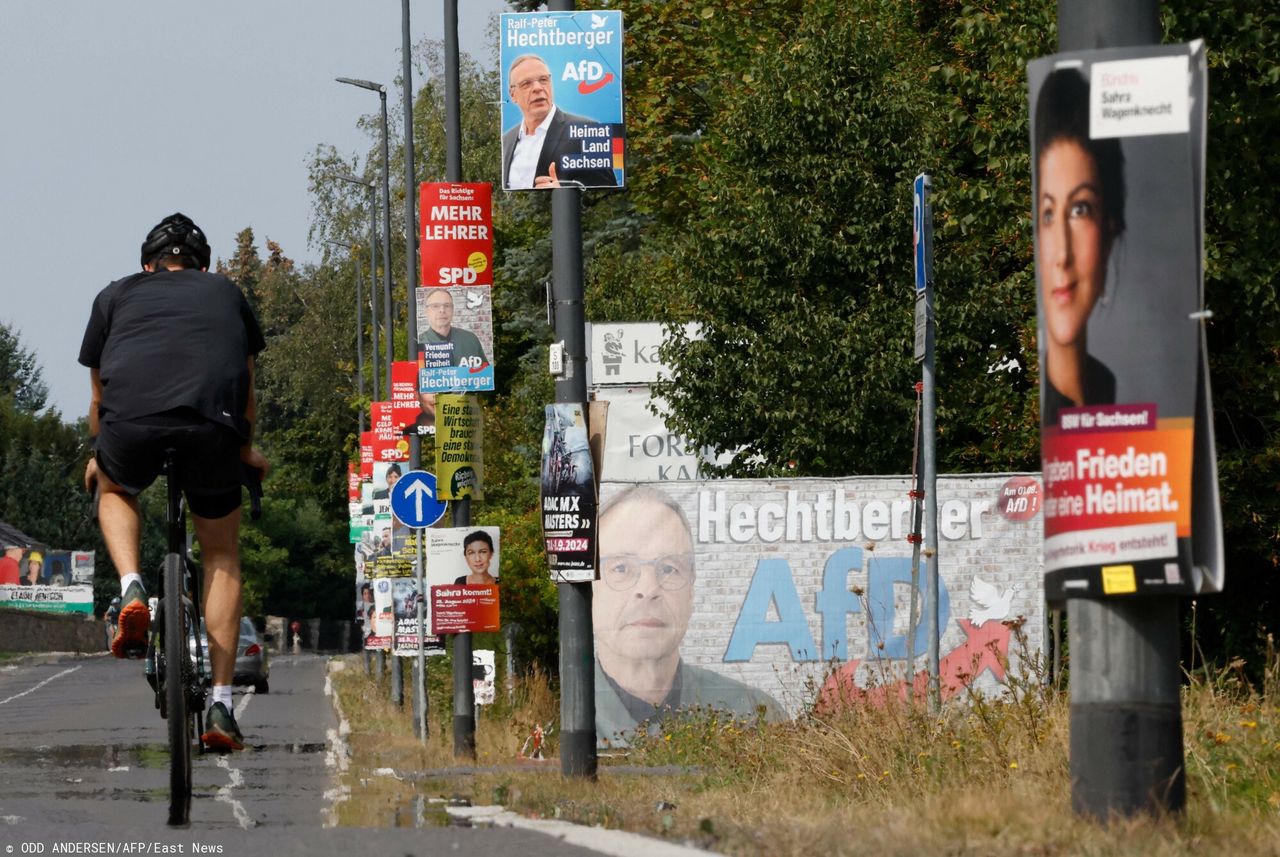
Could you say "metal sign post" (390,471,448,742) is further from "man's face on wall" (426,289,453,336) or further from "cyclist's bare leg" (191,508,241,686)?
"cyclist's bare leg" (191,508,241,686)

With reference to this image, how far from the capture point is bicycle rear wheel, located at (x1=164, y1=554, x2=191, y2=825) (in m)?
7.44

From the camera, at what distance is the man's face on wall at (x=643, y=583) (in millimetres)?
21922

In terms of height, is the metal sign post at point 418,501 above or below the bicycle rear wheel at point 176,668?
above

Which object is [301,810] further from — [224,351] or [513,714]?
[513,714]

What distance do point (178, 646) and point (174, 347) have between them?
107cm

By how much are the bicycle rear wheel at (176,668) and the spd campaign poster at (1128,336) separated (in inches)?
120

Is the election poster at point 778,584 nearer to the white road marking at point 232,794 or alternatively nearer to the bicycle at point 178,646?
the white road marking at point 232,794

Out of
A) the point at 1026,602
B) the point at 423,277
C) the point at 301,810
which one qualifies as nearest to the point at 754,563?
the point at 1026,602

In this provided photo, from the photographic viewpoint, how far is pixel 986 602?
2188 cm

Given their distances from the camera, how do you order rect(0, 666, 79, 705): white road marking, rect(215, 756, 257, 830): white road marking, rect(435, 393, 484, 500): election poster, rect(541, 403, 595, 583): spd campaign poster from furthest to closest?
rect(0, 666, 79, 705): white road marking, rect(435, 393, 484, 500): election poster, rect(541, 403, 595, 583): spd campaign poster, rect(215, 756, 257, 830): white road marking

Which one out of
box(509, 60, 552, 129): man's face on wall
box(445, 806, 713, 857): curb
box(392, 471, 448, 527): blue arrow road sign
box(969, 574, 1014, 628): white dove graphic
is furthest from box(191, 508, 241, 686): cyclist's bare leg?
box(392, 471, 448, 527): blue arrow road sign

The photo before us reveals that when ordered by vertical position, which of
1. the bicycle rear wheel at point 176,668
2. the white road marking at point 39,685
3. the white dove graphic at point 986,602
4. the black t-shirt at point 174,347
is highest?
the black t-shirt at point 174,347

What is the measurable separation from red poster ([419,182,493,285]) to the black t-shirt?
1362 centimetres

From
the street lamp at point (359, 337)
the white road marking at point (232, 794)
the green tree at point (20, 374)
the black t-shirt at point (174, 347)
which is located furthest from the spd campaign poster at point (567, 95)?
the green tree at point (20, 374)
